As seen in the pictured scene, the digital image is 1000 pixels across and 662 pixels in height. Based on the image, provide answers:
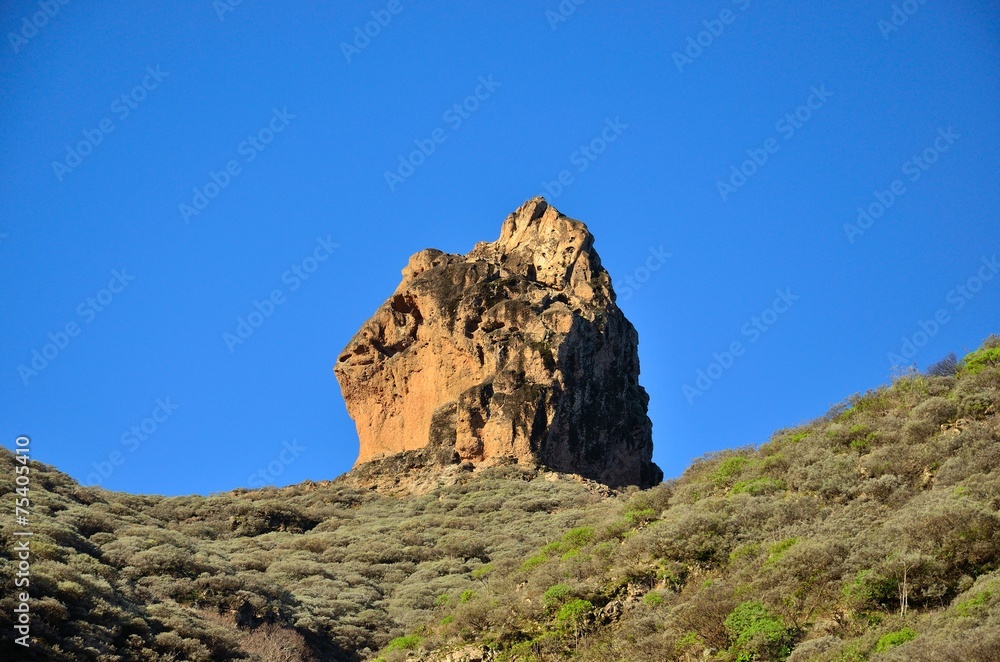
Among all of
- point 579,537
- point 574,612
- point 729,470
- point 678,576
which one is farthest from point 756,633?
point 729,470

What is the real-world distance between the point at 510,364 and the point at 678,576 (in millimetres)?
33030

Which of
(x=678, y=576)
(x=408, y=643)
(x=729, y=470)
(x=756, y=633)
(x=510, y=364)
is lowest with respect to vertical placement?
(x=756, y=633)

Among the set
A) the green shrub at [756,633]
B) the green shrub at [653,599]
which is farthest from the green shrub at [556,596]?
the green shrub at [756,633]

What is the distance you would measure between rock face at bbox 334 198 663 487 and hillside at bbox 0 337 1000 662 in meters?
15.2

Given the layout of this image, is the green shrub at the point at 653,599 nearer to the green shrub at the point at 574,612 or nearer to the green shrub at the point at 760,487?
the green shrub at the point at 574,612

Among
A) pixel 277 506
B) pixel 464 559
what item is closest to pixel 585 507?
pixel 464 559

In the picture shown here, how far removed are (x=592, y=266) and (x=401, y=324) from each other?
1054cm

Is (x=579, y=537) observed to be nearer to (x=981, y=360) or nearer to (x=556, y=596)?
(x=556, y=596)

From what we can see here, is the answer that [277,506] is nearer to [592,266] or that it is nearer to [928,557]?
[592,266]

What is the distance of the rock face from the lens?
52344mm

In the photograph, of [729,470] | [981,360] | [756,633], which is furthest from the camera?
[729,470]

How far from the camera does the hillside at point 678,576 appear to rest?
16.4m

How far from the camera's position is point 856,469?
71.1 feet

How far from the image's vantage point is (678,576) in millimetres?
20453
